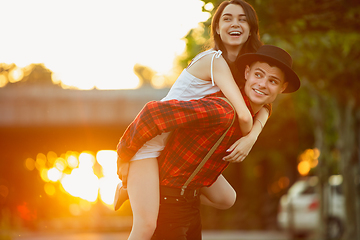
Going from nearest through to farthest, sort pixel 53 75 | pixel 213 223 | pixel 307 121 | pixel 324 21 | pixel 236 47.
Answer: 1. pixel 236 47
2. pixel 324 21
3. pixel 307 121
4. pixel 213 223
5. pixel 53 75

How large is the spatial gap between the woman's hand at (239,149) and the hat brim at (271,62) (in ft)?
1.43

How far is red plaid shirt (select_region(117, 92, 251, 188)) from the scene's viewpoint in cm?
270

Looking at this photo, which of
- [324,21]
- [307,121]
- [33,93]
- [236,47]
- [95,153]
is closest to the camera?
[236,47]

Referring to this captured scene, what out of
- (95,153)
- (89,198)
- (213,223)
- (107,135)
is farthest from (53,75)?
(213,223)

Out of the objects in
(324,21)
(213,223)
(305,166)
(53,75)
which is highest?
(53,75)

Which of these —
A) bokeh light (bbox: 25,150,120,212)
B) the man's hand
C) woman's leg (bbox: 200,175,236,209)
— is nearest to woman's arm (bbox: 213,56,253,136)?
woman's leg (bbox: 200,175,236,209)

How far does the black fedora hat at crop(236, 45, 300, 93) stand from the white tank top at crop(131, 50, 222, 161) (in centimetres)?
16

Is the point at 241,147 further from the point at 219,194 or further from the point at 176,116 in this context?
the point at 219,194

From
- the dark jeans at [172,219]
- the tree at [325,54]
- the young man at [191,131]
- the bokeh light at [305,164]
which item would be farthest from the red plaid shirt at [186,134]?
the bokeh light at [305,164]

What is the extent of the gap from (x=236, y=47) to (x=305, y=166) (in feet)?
93.9

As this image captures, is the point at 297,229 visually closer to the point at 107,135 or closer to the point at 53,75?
the point at 107,135

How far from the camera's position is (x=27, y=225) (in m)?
20.9

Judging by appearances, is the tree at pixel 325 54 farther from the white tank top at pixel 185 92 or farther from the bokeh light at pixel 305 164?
the bokeh light at pixel 305 164

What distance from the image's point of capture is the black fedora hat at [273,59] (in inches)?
110
